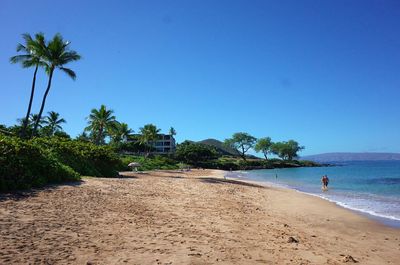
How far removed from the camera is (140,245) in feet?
21.9

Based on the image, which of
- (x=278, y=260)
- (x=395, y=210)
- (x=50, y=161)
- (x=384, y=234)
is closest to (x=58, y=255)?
(x=278, y=260)

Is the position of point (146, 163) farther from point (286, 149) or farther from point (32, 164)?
point (286, 149)

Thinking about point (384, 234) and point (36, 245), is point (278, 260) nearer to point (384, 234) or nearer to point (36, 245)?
point (36, 245)

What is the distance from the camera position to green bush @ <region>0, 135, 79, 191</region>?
1151 cm

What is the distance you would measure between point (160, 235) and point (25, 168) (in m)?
7.68

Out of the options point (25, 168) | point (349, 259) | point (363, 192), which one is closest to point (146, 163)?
point (363, 192)

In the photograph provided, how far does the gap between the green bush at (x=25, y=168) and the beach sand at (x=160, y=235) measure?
0.96 meters

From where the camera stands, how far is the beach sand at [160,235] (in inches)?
236

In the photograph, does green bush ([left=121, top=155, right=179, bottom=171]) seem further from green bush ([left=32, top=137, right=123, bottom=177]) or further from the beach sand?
the beach sand

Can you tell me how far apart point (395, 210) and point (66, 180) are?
16758mm

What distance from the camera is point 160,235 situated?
766 centimetres

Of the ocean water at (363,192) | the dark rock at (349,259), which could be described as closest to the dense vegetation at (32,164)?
the dark rock at (349,259)

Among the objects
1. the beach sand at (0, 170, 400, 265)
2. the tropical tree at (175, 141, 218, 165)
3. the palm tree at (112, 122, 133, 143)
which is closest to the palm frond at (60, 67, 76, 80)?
the beach sand at (0, 170, 400, 265)

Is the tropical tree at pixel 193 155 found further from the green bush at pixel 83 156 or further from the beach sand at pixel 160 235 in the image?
the beach sand at pixel 160 235
